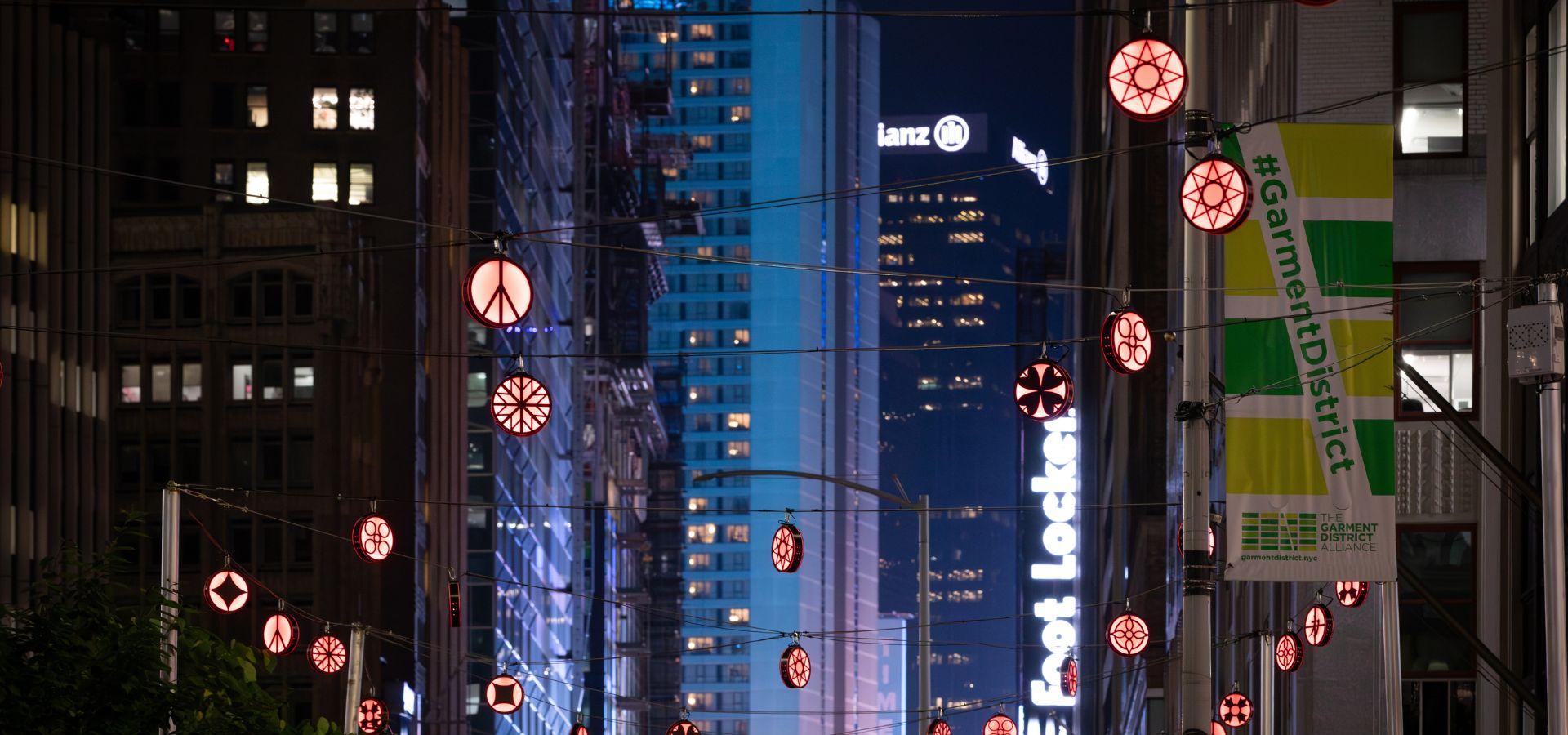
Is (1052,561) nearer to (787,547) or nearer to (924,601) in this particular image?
(924,601)

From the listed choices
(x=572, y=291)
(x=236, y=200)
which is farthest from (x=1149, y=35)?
(x=572, y=291)

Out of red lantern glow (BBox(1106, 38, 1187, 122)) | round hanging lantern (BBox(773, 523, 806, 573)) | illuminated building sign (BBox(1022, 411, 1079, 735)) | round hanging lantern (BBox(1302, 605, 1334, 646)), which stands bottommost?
illuminated building sign (BBox(1022, 411, 1079, 735))

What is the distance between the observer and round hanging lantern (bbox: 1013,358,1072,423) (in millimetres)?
27297

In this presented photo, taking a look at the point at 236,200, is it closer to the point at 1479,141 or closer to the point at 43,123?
the point at 43,123

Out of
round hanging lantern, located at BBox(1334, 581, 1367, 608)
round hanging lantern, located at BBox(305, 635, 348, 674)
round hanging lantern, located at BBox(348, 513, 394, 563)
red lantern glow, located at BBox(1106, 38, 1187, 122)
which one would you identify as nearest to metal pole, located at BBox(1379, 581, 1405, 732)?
round hanging lantern, located at BBox(1334, 581, 1367, 608)

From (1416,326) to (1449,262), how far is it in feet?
4.39

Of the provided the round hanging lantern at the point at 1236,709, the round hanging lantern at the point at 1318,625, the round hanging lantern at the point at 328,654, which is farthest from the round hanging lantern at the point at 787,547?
the round hanging lantern at the point at 328,654

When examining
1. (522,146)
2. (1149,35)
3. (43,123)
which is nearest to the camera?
(1149,35)

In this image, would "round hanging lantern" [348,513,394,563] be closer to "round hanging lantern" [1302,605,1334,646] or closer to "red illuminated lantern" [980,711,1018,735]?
"red illuminated lantern" [980,711,1018,735]

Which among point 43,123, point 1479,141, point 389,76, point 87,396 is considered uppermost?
point 389,76

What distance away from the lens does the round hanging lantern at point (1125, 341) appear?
909 inches

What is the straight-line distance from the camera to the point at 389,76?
3728 inches

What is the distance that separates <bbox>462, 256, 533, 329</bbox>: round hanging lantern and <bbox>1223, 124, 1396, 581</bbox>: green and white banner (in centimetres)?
819

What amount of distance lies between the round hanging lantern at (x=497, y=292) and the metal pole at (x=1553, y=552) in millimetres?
10332
